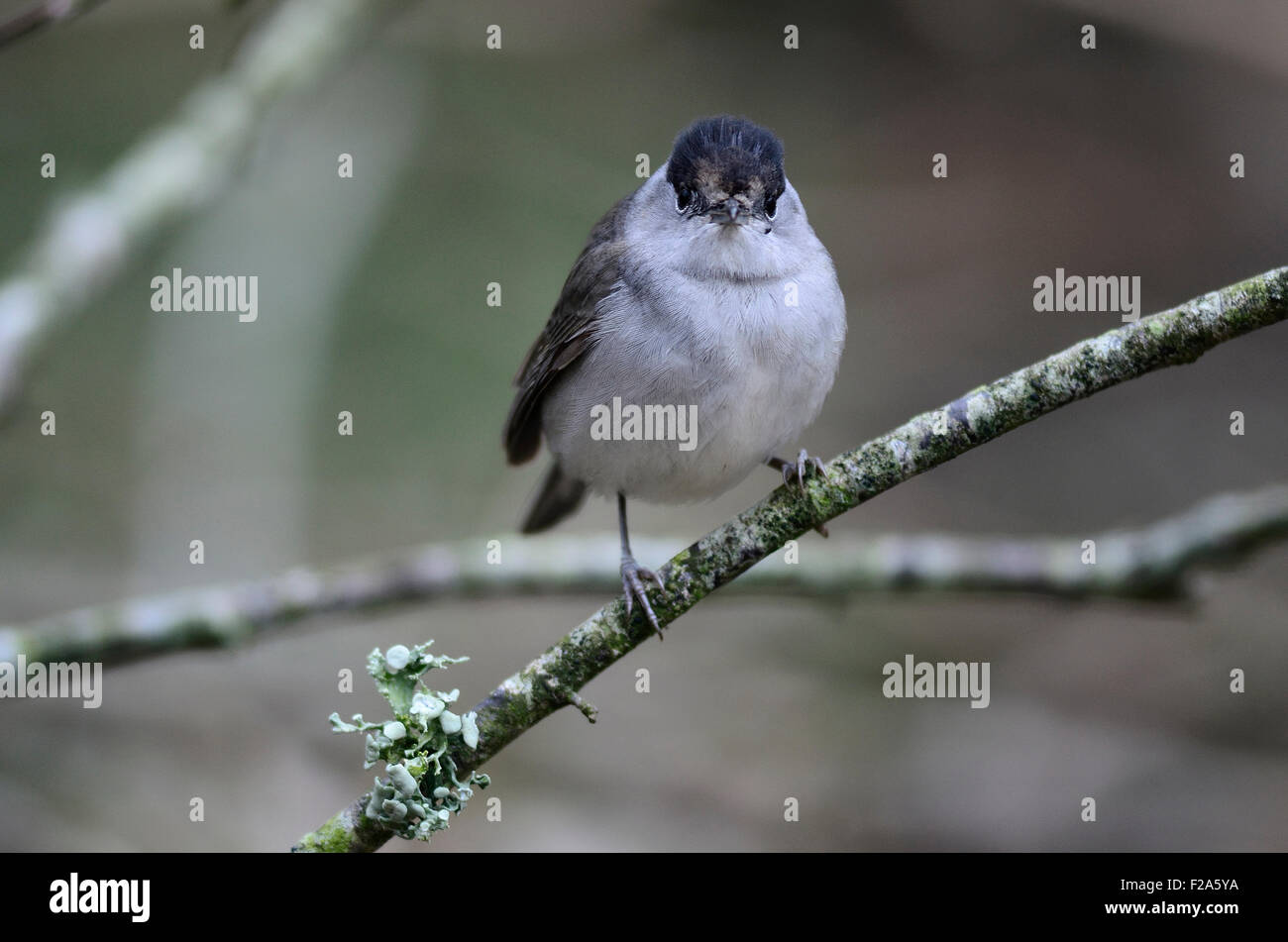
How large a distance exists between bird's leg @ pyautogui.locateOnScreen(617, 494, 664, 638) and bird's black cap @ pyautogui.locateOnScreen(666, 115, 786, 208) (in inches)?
53.6

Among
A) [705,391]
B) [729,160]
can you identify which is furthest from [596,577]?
[729,160]

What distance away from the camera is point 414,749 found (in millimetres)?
2896

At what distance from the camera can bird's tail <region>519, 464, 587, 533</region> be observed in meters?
5.48

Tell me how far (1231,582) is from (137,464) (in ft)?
19.8

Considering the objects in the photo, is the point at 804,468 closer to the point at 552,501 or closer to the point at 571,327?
the point at 571,327

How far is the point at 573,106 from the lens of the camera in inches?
345

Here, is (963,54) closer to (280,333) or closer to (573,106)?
(573,106)

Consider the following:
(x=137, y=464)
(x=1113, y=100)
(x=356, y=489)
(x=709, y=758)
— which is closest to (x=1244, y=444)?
(x=1113, y=100)

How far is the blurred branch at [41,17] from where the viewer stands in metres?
3.00

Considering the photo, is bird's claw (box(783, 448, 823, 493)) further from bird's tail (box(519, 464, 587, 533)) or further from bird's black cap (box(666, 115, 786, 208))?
bird's tail (box(519, 464, 587, 533))

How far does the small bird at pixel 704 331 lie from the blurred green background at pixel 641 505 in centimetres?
84

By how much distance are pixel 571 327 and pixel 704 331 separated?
31.2 inches

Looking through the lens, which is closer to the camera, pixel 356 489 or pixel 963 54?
pixel 356 489

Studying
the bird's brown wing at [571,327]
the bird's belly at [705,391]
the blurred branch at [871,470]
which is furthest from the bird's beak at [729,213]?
the blurred branch at [871,470]
